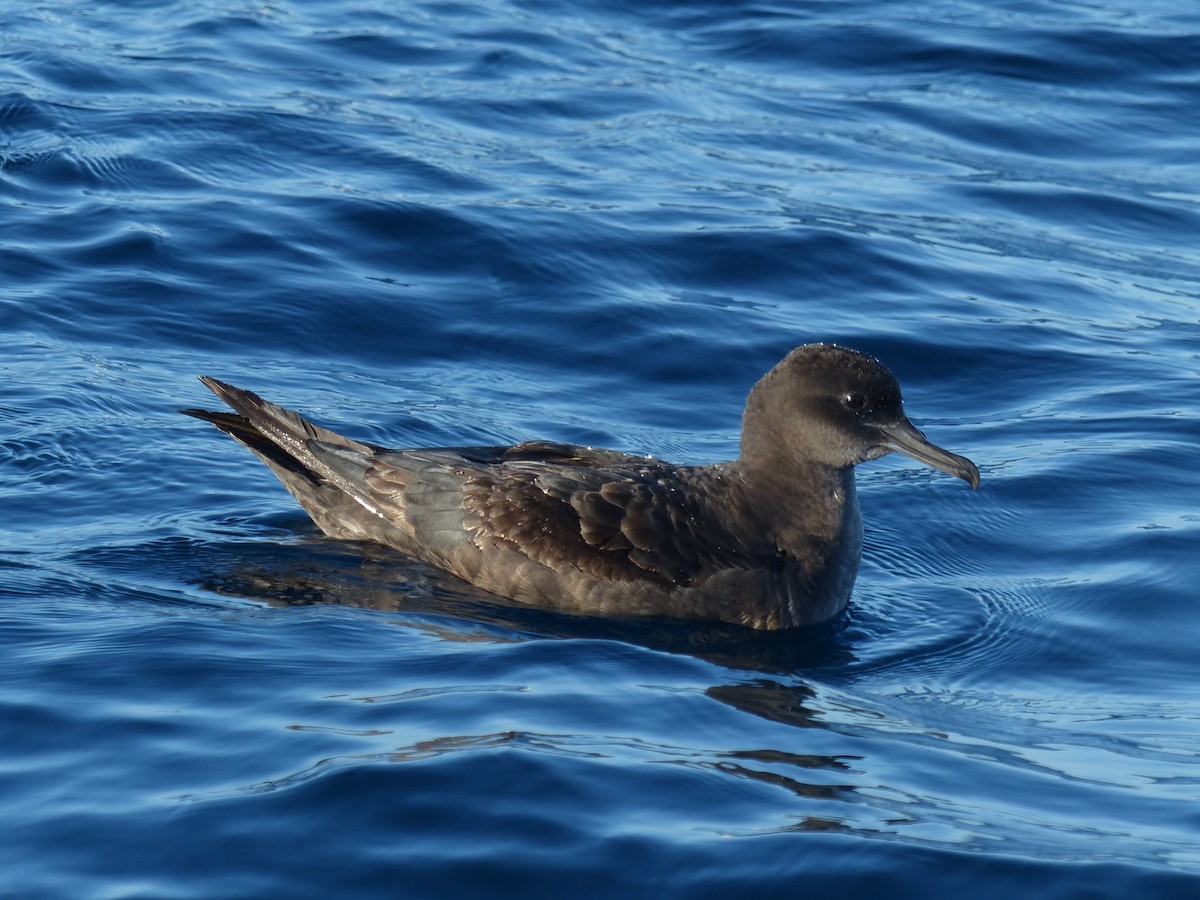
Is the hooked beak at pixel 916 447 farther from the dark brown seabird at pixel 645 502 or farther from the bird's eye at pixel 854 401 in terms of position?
the bird's eye at pixel 854 401

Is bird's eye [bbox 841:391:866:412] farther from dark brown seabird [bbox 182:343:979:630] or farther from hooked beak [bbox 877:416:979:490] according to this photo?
hooked beak [bbox 877:416:979:490]

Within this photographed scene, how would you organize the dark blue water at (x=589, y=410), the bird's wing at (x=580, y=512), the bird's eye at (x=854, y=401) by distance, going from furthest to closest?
the bird's eye at (x=854, y=401) → the bird's wing at (x=580, y=512) → the dark blue water at (x=589, y=410)

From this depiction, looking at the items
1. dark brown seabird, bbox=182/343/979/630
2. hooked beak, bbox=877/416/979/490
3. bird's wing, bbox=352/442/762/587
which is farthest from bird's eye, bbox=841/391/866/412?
bird's wing, bbox=352/442/762/587

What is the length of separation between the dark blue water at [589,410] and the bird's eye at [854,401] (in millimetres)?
991

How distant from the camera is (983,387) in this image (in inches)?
458

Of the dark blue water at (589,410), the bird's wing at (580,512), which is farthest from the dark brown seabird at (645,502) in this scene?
the dark blue water at (589,410)

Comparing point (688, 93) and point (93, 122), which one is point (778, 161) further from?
point (93, 122)

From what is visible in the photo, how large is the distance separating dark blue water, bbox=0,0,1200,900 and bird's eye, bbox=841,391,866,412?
0.99 m

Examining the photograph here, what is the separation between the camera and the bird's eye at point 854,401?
323 inches

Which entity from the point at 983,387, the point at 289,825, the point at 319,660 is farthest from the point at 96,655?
the point at 983,387

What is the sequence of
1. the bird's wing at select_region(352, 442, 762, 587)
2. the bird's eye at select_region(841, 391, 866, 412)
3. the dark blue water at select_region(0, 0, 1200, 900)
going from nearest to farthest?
the dark blue water at select_region(0, 0, 1200, 900), the bird's wing at select_region(352, 442, 762, 587), the bird's eye at select_region(841, 391, 866, 412)

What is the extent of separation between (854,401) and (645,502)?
3.55ft

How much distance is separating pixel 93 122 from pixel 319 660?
873cm

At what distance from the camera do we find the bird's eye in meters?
8.20
